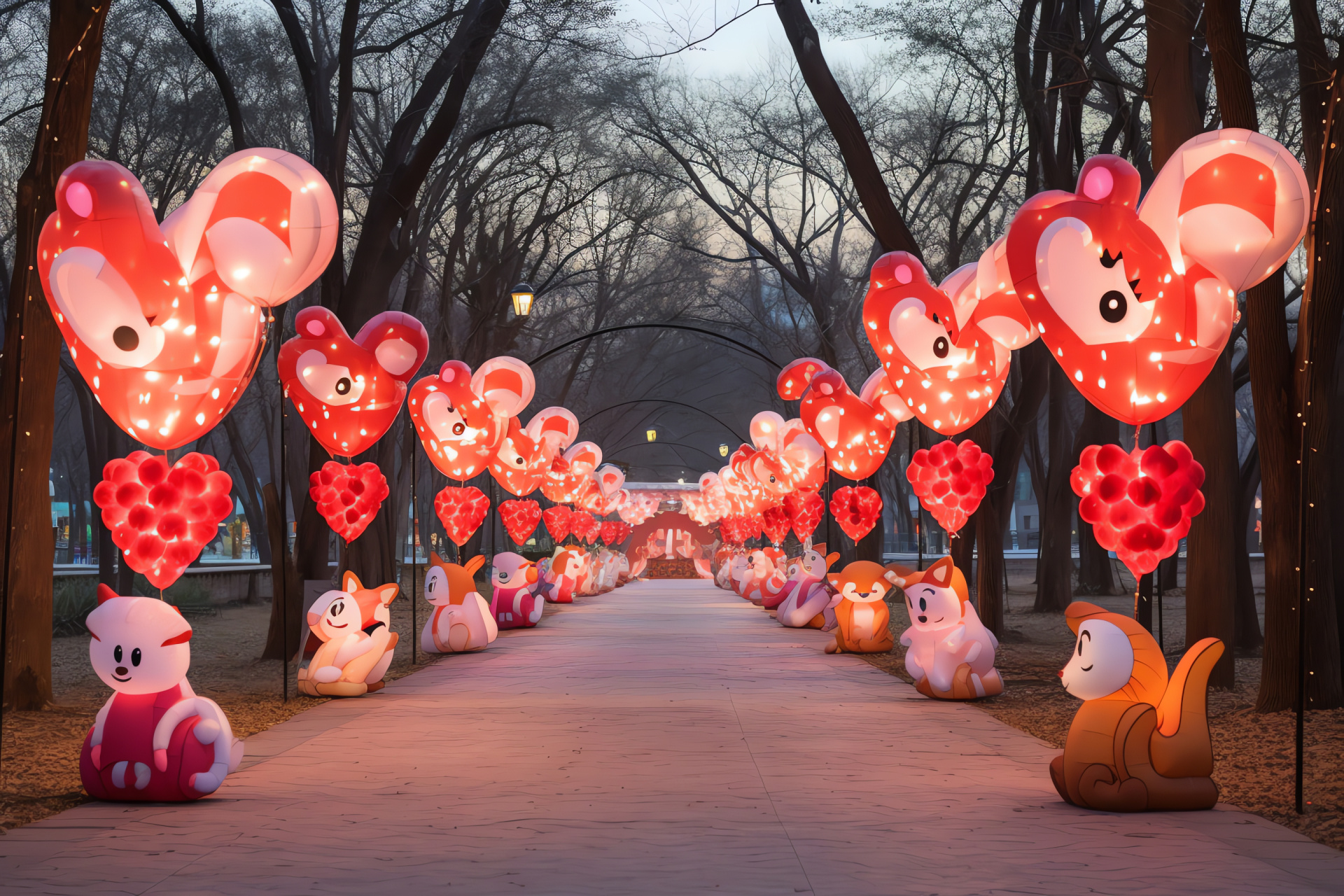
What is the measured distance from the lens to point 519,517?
86.8 feet

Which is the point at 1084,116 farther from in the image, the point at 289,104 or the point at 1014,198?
the point at 289,104

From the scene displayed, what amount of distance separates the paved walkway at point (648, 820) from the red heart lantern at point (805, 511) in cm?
1344

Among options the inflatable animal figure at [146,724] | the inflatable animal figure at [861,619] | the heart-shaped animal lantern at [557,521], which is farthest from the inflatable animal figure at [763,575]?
the inflatable animal figure at [146,724]

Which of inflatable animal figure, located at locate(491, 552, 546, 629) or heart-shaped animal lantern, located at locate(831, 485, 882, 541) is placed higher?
heart-shaped animal lantern, located at locate(831, 485, 882, 541)

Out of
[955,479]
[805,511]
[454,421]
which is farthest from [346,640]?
[805,511]

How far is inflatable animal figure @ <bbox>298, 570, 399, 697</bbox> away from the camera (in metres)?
11.7

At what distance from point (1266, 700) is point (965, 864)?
512 centimetres

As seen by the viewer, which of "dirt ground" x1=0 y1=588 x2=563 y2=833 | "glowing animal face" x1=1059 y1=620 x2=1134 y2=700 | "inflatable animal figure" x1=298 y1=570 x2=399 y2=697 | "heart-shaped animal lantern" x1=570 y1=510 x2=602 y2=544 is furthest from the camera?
"heart-shaped animal lantern" x1=570 y1=510 x2=602 y2=544

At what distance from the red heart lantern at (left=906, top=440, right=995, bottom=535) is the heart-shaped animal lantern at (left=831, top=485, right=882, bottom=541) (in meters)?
5.43

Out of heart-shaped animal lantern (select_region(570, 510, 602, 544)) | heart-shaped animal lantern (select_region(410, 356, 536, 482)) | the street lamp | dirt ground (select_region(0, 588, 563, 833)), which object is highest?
the street lamp

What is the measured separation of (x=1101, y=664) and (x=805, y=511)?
18250mm

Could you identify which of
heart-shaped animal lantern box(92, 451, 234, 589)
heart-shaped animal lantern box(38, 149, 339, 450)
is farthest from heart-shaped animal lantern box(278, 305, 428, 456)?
heart-shaped animal lantern box(92, 451, 234, 589)

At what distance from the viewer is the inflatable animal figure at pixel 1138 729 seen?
659 centimetres

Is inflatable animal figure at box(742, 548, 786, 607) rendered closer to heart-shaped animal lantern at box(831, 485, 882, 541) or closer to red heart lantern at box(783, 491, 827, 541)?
red heart lantern at box(783, 491, 827, 541)
